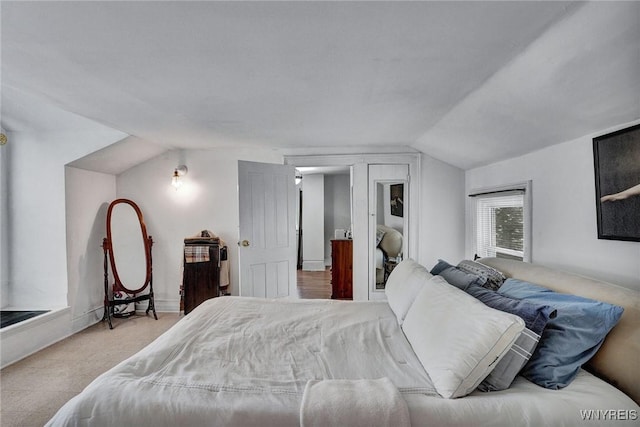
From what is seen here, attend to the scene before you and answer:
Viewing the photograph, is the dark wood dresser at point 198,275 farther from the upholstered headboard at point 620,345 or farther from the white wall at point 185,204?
the upholstered headboard at point 620,345

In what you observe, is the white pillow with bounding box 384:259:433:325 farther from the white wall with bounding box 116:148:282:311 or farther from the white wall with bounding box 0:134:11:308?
the white wall with bounding box 0:134:11:308

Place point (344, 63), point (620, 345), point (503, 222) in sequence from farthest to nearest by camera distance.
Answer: point (503, 222), point (344, 63), point (620, 345)

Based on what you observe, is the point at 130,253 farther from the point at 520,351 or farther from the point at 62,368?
the point at 520,351

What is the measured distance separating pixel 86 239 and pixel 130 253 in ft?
1.81

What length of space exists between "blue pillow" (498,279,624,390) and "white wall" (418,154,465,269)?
259 centimetres

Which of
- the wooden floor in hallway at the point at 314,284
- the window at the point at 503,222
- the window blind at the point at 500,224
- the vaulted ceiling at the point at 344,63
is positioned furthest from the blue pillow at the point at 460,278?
the wooden floor in hallway at the point at 314,284

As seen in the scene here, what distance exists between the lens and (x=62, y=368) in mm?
2609

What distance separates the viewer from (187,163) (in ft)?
13.5

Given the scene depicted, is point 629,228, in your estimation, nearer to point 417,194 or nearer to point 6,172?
point 417,194

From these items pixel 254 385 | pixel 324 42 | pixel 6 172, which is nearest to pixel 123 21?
pixel 324 42

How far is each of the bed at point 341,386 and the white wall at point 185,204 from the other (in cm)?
259

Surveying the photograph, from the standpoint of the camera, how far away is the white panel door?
3.52 meters

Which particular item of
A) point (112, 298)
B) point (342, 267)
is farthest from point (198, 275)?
point (342, 267)

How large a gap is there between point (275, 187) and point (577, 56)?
9.79ft
